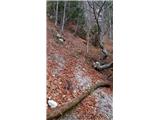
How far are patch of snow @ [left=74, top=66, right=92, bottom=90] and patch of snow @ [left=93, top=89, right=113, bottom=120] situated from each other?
0.08 m

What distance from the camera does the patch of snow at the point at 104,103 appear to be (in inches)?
99.6

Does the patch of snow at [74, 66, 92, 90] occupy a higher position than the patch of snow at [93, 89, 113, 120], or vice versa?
the patch of snow at [74, 66, 92, 90]

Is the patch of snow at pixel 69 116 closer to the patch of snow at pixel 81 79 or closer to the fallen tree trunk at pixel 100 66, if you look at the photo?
the patch of snow at pixel 81 79

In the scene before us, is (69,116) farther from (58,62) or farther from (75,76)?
(58,62)

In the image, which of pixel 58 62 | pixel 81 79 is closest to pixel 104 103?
pixel 81 79

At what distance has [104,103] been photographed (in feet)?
8.35

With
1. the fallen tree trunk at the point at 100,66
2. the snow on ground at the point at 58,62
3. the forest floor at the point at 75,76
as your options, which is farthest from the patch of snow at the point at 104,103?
the snow on ground at the point at 58,62

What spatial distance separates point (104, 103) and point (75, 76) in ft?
0.94

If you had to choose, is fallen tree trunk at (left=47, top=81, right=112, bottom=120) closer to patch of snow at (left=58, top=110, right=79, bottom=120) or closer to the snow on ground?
patch of snow at (left=58, top=110, right=79, bottom=120)

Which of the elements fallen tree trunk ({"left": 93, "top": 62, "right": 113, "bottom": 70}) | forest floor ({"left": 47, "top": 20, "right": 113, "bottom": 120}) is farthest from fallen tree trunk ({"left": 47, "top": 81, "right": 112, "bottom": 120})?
fallen tree trunk ({"left": 93, "top": 62, "right": 113, "bottom": 70})

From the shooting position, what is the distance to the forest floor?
8.14 feet

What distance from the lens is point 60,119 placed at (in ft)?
8.00
